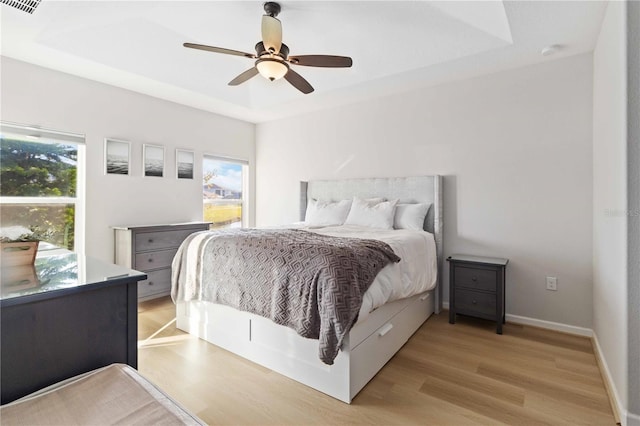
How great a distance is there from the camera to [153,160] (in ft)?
12.4

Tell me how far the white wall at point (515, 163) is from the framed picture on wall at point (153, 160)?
102 inches

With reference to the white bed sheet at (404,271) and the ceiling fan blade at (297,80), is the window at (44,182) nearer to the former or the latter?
the ceiling fan blade at (297,80)

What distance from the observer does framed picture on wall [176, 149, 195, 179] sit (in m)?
4.04

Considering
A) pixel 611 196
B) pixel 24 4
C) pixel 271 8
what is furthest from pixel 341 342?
pixel 24 4

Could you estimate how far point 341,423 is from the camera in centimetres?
158

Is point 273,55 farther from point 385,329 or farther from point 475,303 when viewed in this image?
point 475,303

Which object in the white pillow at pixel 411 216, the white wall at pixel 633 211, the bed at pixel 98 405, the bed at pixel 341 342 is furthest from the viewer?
the white pillow at pixel 411 216

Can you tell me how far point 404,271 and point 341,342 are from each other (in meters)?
0.87

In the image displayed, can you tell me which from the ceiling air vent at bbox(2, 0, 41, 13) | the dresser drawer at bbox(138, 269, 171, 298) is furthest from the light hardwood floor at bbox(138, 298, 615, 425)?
the ceiling air vent at bbox(2, 0, 41, 13)

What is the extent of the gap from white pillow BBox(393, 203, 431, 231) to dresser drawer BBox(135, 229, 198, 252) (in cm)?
256

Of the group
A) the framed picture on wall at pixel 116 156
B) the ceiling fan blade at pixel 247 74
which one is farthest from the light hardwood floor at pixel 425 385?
the ceiling fan blade at pixel 247 74

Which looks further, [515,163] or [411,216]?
[411,216]

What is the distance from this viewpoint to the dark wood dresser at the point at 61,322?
0.79 meters

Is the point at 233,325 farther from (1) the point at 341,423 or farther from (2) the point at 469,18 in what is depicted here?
(2) the point at 469,18
